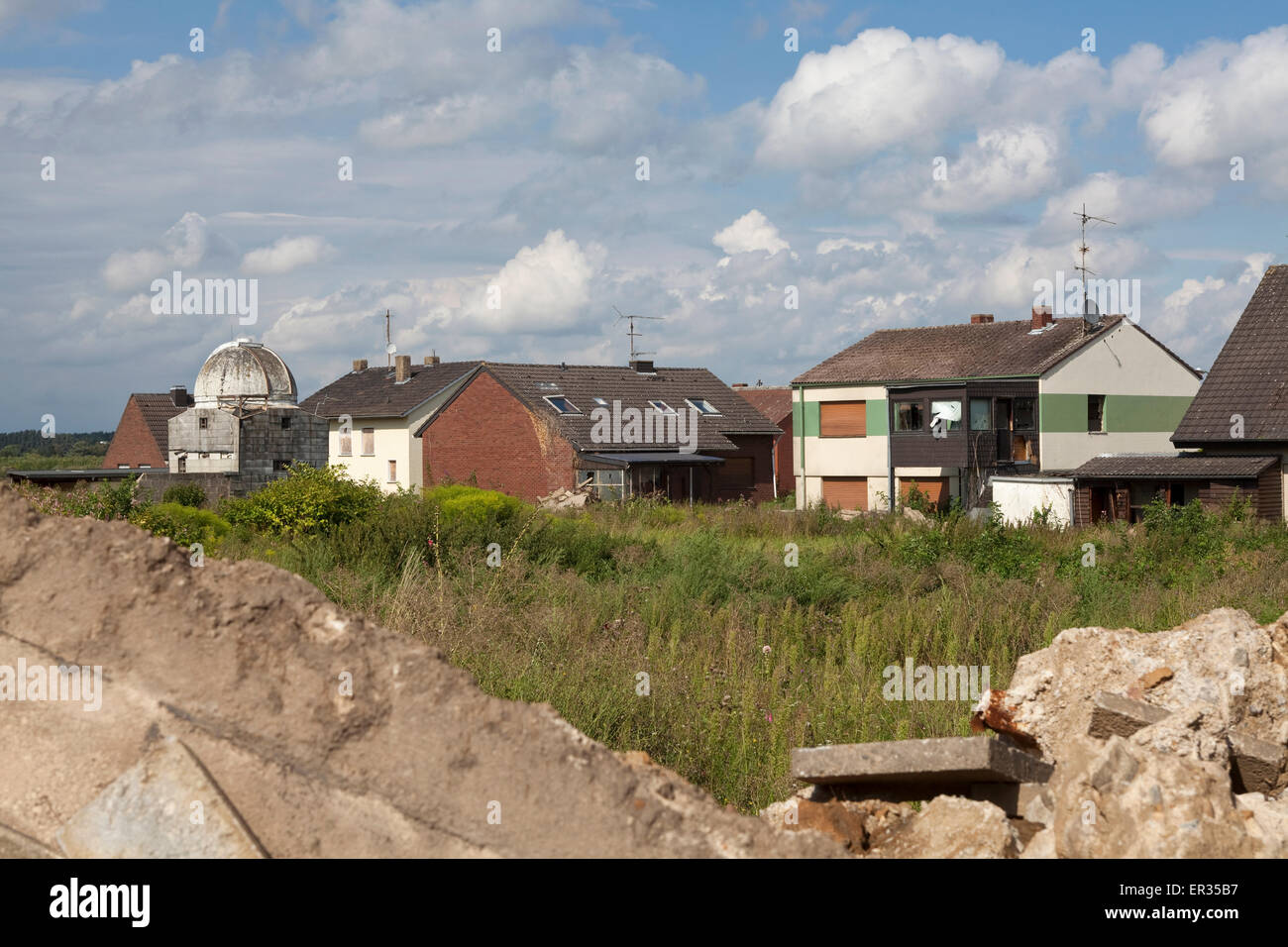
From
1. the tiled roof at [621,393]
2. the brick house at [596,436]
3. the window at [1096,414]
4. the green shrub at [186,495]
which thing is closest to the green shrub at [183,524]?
the green shrub at [186,495]

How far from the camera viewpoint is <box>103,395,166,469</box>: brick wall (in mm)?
58719

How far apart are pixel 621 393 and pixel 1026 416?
1670 cm

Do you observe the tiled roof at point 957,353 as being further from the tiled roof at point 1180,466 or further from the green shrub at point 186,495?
the green shrub at point 186,495

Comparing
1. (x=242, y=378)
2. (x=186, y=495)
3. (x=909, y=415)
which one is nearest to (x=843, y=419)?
(x=909, y=415)

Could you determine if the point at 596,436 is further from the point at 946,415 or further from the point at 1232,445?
the point at 1232,445

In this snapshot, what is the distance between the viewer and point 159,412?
60000 millimetres

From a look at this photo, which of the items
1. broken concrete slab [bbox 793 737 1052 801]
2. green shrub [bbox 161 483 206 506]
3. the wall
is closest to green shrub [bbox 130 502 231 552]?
broken concrete slab [bbox 793 737 1052 801]

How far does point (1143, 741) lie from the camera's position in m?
4.67

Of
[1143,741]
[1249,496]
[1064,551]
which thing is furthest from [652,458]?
[1143,741]

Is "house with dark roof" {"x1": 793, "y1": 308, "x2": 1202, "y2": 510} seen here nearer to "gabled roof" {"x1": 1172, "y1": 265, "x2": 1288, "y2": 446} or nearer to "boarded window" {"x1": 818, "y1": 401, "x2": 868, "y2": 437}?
"boarded window" {"x1": 818, "y1": 401, "x2": 868, "y2": 437}

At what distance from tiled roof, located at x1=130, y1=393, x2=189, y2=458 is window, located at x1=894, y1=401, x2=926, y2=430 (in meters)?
37.6

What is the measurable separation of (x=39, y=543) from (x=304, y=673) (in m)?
1.17

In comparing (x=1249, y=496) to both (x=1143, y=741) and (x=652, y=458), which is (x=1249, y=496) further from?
(x=1143, y=741)
